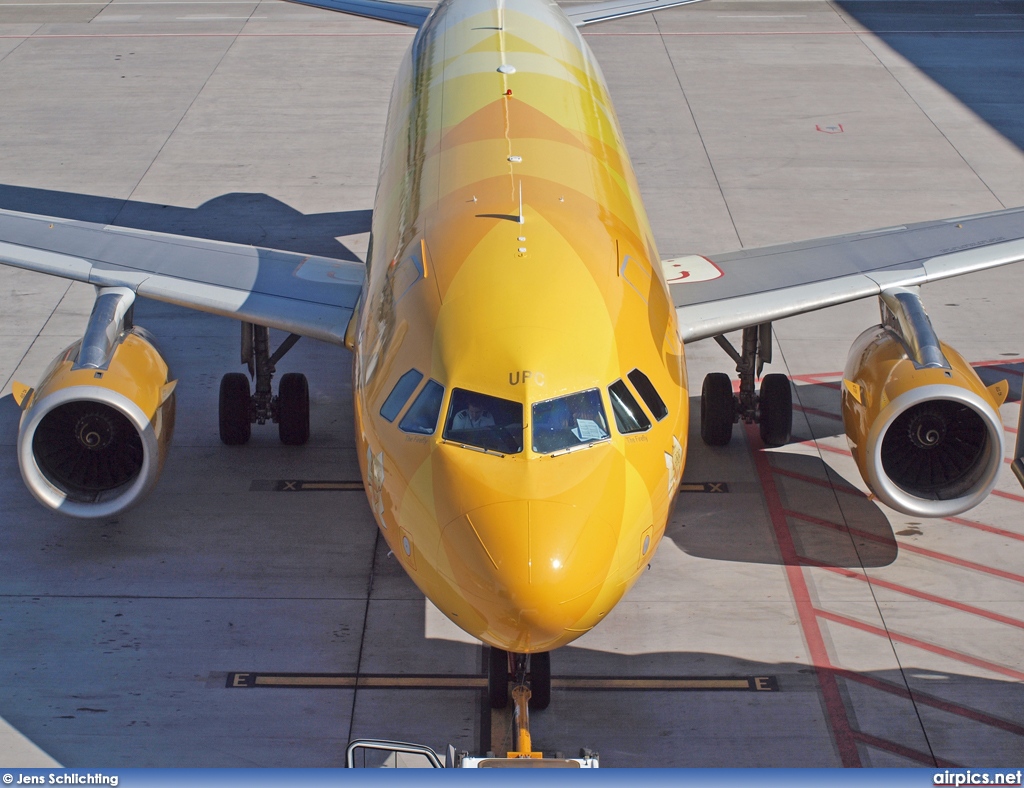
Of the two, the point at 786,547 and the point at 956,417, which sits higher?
the point at 956,417

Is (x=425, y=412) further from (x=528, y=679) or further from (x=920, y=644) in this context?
(x=920, y=644)

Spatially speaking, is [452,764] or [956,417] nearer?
[452,764]

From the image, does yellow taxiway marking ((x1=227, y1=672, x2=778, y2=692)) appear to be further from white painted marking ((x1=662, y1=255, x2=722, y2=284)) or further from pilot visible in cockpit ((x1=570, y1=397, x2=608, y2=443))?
white painted marking ((x1=662, y1=255, x2=722, y2=284))

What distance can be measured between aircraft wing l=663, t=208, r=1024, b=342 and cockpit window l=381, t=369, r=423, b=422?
439 centimetres

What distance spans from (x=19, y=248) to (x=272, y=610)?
5574 millimetres

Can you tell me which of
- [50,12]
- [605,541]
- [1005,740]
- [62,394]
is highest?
[605,541]

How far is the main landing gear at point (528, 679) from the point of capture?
10.5 meters

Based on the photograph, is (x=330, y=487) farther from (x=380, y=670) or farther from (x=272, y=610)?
(x=380, y=670)

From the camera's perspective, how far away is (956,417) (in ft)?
40.0

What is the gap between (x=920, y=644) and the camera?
37.6 ft

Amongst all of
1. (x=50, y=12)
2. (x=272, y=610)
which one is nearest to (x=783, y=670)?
(x=272, y=610)

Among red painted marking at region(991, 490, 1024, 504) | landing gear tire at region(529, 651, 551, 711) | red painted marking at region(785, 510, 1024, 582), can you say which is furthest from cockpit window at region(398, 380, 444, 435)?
red painted marking at region(991, 490, 1024, 504)

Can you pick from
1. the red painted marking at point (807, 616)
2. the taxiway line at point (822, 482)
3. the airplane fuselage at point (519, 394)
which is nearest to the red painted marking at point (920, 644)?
the red painted marking at point (807, 616)

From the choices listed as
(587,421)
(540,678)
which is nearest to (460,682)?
(540,678)
